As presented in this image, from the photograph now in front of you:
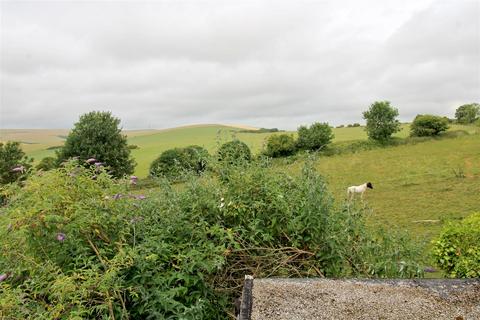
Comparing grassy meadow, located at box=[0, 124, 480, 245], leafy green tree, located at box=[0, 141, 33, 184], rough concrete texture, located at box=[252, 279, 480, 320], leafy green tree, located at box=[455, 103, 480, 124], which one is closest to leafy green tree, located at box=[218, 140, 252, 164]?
grassy meadow, located at box=[0, 124, 480, 245]

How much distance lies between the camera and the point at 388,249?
4453 mm

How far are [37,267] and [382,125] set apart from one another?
52557 mm

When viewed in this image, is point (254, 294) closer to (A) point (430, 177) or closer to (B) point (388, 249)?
(B) point (388, 249)

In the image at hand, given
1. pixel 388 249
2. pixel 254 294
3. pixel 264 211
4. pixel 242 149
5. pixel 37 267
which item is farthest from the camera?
pixel 242 149

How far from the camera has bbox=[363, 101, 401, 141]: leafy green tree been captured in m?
51.4

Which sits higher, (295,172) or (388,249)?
(295,172)

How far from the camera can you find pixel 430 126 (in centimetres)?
5066

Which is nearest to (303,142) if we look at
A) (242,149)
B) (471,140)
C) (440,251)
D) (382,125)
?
(382,125)

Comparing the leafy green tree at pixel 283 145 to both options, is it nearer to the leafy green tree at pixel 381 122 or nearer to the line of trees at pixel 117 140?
the line of trees at pixel 117 140

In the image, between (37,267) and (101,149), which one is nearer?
(37,267)

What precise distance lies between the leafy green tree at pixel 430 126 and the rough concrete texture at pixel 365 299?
53365 millimetres

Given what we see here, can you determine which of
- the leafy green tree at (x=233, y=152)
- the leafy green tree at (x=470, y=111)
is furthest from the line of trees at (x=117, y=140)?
the leafy green tree at (x=470, y=111)

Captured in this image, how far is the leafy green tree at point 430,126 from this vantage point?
5028 centimetres

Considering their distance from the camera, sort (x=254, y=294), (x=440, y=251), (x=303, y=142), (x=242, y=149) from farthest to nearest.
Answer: (x=303, y=142)
(x=440, y=251)
(x=242, y=149)
(x=254, y=294)
